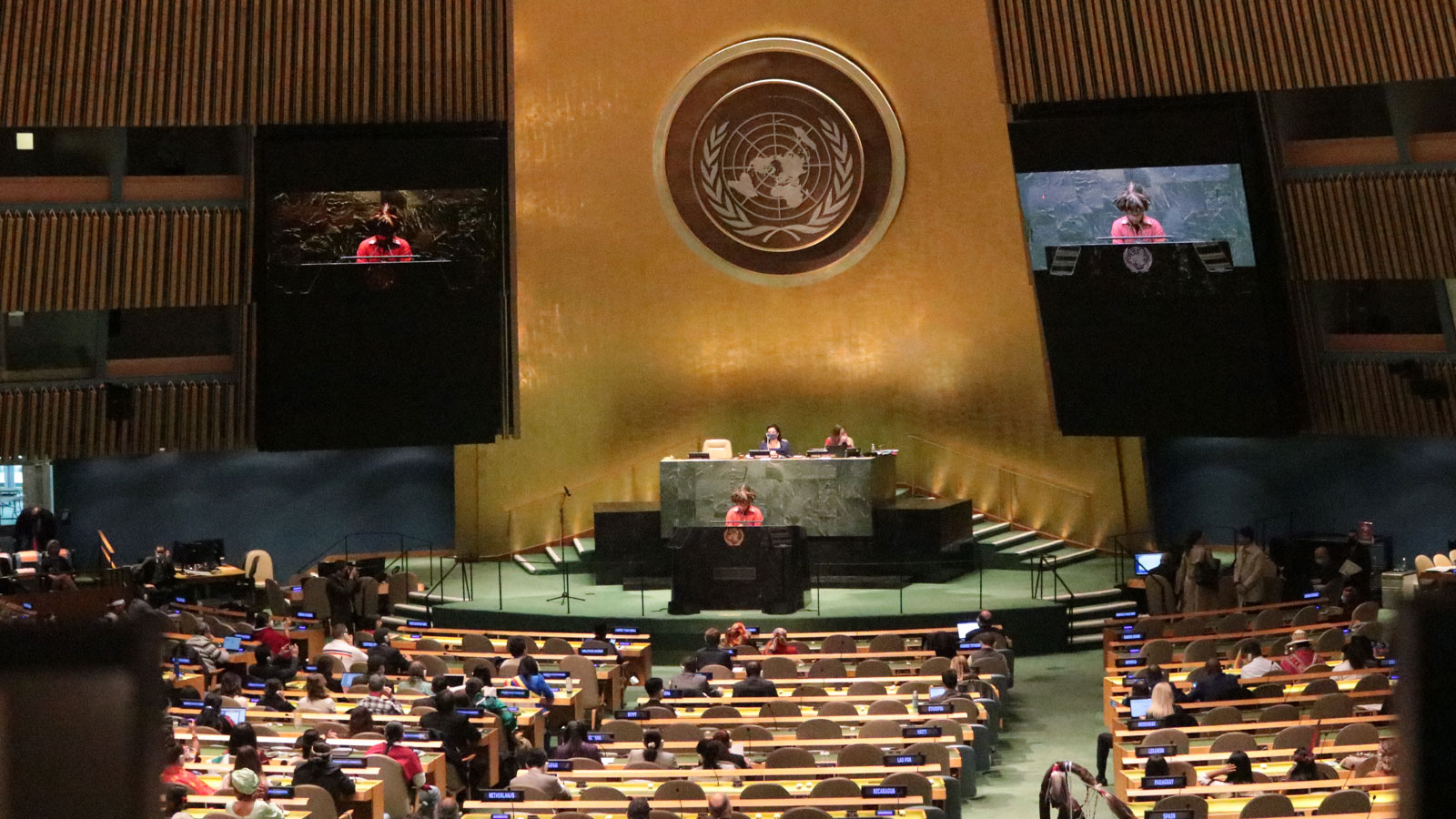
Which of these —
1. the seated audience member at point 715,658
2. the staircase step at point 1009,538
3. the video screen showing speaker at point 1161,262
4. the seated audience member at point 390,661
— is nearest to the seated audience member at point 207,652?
the seated audience member at point 390,661

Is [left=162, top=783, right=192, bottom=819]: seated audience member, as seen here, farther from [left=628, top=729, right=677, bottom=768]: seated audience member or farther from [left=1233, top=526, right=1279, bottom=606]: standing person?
[left=1233, top=526, right=1279, bottom=606]: standing person

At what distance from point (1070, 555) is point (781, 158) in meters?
6.53

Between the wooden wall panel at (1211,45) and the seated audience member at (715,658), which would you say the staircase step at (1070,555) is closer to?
the wooden wall panel at (1211,45)

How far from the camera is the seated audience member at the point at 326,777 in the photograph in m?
9.16

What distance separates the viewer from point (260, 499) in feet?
73.4

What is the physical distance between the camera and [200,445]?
18.4m

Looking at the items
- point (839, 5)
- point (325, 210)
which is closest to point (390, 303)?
point (325, 210)

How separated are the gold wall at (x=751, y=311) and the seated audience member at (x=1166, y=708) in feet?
31.8

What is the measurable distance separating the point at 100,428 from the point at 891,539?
9.22 m

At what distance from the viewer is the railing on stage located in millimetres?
21094

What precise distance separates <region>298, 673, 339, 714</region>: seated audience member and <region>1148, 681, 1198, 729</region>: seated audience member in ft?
19.5

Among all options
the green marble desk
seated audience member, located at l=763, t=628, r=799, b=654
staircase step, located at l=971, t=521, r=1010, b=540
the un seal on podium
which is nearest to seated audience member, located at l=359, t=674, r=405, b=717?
seated audience member, located at l=763, t=628, r=799, b=654

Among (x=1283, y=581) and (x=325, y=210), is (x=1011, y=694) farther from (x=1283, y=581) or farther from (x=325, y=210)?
(x=325, y=210)

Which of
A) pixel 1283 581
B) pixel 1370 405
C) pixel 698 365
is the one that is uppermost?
pixel 698 365
